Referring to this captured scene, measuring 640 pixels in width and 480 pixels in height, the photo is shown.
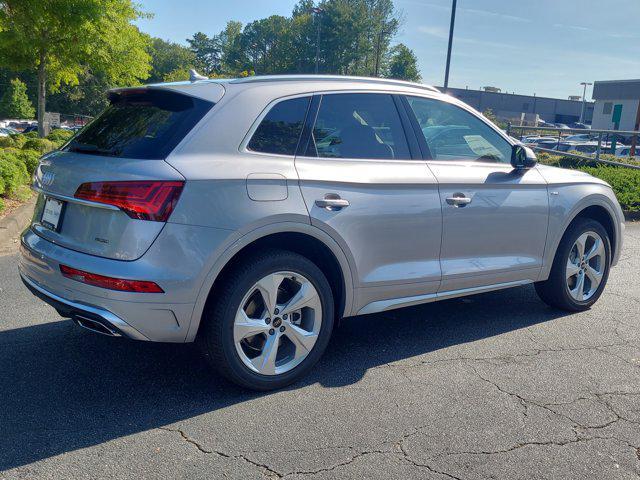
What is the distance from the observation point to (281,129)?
3830 mm

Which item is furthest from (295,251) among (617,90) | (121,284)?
(617,90)

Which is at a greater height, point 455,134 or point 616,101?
point 616,101

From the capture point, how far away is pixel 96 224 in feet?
11.1

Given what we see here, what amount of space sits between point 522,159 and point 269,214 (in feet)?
7.58

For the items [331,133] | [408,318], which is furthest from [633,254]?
[331,133]

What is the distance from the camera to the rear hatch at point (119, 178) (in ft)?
10.7

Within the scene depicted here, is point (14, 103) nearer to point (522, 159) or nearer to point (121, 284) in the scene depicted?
point (522, 159)

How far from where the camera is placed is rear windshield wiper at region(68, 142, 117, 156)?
3617mm

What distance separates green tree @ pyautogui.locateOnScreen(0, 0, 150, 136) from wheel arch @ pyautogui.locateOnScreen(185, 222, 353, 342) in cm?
1597

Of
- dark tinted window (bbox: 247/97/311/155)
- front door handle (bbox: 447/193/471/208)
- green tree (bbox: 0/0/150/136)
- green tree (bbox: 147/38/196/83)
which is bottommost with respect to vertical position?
front door handle (bbox: 447/193/471/208)

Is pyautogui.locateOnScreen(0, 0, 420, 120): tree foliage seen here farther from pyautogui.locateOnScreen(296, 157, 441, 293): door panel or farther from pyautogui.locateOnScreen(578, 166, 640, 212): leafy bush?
pyautogui.locateOnScreen(296, 157, 441, 293): door panel

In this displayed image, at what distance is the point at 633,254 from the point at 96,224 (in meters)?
7.26

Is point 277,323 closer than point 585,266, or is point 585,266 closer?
point 277,323

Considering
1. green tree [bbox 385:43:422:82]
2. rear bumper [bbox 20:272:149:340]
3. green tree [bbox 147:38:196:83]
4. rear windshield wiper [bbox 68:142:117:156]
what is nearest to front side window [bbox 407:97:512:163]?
rear windshield wiper [bbox 68:142:117:156]
